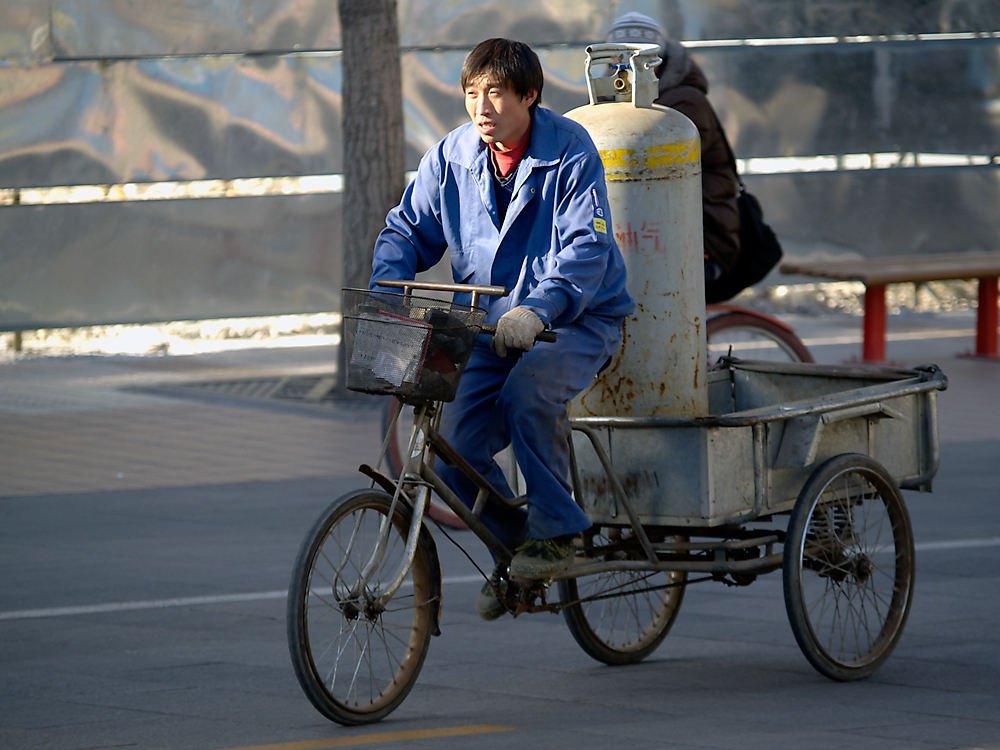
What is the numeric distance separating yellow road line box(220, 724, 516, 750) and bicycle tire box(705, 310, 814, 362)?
14.2ft

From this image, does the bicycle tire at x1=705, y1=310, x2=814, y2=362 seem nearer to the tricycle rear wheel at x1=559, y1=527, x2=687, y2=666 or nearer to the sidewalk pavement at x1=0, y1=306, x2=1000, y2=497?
the sidewalk pavement at x1=0, y1=306, x2=1000, y2=497

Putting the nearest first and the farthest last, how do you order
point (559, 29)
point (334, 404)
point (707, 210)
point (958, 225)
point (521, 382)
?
1. point (521, 382)
2. point (707, 210)
3. point (334, 404)
4. point (559, 29)
5. point (958, 225)

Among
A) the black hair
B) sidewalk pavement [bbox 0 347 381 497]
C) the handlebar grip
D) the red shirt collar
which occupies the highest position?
the black hair

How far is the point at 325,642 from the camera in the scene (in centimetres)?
433

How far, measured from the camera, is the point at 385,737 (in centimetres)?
423

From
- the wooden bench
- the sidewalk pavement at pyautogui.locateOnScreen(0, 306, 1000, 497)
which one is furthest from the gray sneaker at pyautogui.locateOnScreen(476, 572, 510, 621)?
the wooden bench

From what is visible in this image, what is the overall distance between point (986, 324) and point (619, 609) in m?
8.31

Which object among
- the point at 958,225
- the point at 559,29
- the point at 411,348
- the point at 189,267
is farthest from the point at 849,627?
the point at 958,225

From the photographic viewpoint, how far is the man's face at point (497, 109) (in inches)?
172

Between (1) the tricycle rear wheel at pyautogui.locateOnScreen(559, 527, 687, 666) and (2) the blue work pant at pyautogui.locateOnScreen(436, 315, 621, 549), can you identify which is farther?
(1) the tricycle rear wheel at pyautogui.locateOnScreen(559, 527, 687, 666)

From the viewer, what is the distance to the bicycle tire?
27.5 feet

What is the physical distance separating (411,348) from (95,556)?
3.14 meters

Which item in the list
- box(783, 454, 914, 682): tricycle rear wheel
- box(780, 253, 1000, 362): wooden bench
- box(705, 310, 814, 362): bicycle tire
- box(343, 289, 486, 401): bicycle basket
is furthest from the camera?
box(780, 253, 1000, 362): wooden bench

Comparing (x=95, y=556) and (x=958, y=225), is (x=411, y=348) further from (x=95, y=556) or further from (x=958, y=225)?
(x=958, y=225)
